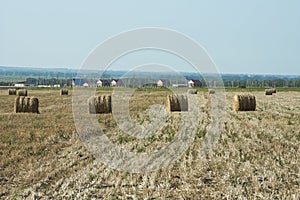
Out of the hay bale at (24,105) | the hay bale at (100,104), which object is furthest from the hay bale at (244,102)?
the hay bale at (24,105)

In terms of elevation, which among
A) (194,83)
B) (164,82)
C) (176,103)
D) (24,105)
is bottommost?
(194,83)

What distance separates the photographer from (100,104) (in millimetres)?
21672

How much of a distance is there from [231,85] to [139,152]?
96204mm

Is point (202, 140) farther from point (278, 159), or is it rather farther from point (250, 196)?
point (250, 196)

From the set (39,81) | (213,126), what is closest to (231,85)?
→ (39,81)

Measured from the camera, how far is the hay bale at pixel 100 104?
2166 cm

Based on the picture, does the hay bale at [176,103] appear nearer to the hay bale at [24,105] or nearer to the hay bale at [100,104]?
the hay bale at [100,104]

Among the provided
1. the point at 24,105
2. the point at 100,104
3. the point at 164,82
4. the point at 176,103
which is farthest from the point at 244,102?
the point at 164,82

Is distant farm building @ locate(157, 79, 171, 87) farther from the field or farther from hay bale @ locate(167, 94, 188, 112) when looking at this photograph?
the field

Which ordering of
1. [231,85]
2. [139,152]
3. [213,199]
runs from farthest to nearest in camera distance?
[231,85], [139,152], [213,199]

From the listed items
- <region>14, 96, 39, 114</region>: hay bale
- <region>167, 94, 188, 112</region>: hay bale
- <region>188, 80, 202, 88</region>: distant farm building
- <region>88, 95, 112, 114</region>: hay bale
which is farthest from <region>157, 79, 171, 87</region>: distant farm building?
<region>188, 80, 202, 88</region>: distant farm building

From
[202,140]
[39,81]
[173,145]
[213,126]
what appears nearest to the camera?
[173,145]

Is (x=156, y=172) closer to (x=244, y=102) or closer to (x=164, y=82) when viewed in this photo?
(x=244, y=102)

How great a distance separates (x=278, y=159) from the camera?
10.2 m
